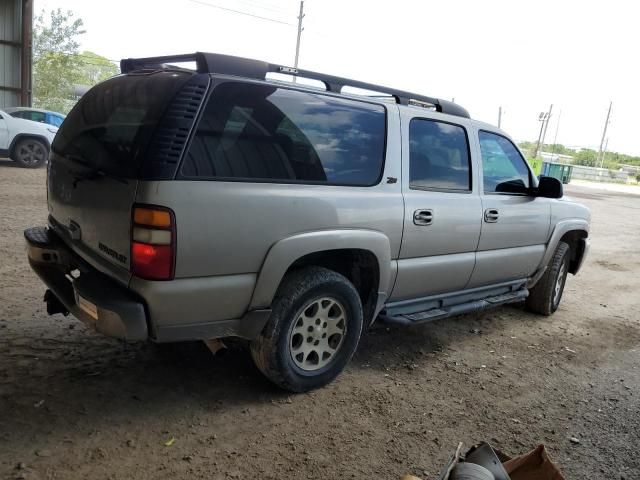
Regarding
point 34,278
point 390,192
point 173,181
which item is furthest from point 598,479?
point 34,278

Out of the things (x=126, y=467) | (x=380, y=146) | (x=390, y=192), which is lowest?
(x=126, y=467)

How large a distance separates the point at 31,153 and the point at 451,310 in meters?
12.7

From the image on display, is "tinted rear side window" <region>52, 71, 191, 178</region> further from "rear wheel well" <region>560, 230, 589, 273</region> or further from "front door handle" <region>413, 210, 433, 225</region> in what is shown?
"rear wheel well" <region>560, 230, 589, 273</region>

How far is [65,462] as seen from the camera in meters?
2.49

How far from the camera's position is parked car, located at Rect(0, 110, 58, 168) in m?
12.8

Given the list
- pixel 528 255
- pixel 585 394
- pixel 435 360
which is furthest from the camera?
pixel 528 255

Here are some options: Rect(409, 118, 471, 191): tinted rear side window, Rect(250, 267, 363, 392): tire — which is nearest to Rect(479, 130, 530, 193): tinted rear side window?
Rect(409, 118, 471, 191): tinted rear side window

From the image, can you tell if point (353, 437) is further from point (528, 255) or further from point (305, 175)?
point (528, 255)

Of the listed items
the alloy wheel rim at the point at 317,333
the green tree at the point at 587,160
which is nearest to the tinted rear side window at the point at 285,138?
the alloy wheel rim at the point at 317,333

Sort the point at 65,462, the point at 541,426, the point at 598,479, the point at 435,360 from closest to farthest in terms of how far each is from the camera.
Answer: the point at 65,462 < the point at 598,479 < the point at 541,426 < the point at 435,360

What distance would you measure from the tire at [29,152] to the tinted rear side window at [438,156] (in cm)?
1233

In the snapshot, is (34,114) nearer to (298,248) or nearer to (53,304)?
(53,304)

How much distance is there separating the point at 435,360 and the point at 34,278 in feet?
12.2

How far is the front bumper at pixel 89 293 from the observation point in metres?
2.60
